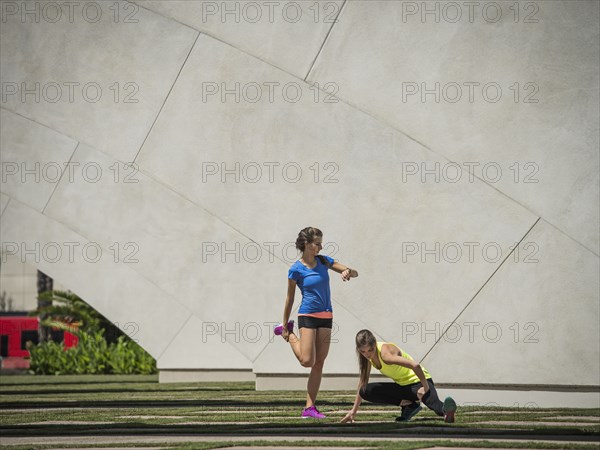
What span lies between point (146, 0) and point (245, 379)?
300 inches

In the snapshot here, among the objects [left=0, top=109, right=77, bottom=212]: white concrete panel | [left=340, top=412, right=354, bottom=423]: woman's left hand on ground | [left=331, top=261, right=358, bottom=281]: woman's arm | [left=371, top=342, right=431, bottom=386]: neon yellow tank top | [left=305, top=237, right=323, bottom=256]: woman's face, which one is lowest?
[left=340, top=412, right=354, bottom=423]: woman's left hand on ground

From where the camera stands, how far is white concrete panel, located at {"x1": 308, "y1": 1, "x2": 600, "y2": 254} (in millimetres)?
13109

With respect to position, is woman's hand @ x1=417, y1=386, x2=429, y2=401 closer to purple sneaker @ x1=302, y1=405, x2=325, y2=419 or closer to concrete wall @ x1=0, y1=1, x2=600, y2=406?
purple sneaker @ x1=302, y1=405, x2=325, y2=419

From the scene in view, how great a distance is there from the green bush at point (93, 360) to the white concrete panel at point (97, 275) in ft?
43.5

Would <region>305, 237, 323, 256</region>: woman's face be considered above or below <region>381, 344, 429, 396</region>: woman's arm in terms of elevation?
above

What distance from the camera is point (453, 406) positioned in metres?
9.61

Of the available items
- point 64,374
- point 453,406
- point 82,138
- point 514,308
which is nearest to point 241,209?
point 82,138

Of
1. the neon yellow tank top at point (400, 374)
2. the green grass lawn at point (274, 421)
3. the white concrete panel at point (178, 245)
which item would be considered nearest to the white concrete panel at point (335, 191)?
the white concrete panel at point (178, 245)

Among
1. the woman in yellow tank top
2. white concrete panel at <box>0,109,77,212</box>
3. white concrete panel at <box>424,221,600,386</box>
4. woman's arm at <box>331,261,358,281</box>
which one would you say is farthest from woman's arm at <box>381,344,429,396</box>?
white concrete panel at <box>0,109,77,212</box>

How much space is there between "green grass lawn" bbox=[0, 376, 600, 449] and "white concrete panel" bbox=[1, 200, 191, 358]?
185 inches

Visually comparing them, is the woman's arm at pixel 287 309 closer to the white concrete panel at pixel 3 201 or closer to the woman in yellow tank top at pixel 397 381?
the woman in yellow tank top at pixel 397 381

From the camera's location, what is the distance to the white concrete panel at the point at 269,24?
599 inches

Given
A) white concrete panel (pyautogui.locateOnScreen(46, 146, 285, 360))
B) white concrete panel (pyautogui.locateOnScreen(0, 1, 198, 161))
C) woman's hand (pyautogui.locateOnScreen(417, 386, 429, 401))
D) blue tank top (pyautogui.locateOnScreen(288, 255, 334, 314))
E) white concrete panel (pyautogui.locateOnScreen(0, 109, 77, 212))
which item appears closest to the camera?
woman's hand (pyautogui.locateOnScreen(417, 386, 429, 401))

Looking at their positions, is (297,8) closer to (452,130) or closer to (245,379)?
(452,130)
